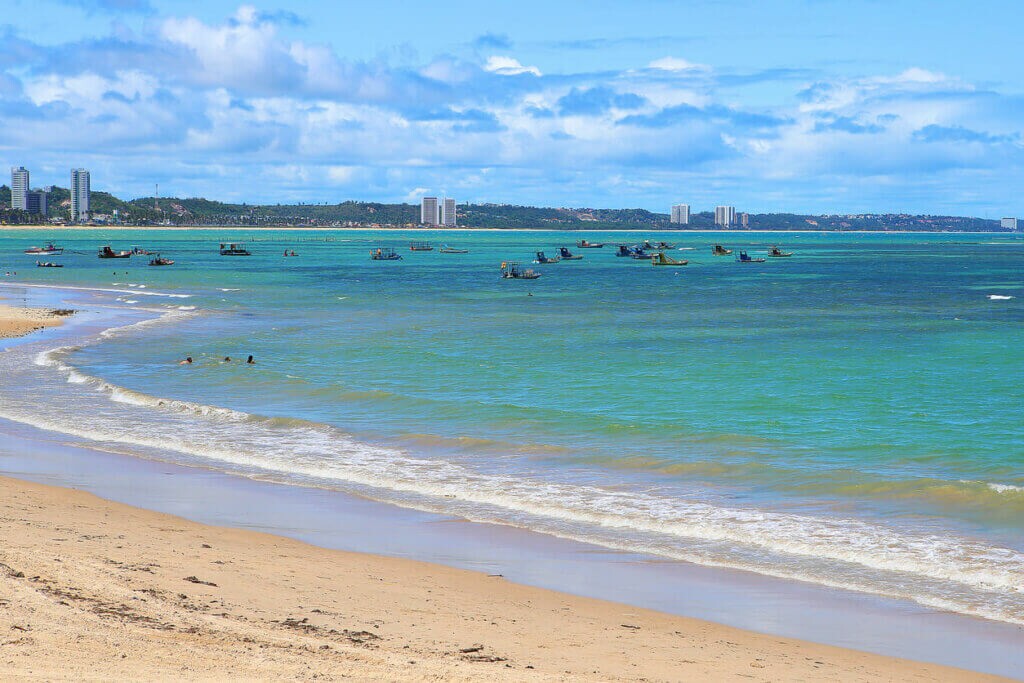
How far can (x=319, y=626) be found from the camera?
1058 cm

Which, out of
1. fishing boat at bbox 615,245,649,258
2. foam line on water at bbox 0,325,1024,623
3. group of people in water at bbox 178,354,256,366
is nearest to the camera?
foam line on water at bbox 0,325,1024,623

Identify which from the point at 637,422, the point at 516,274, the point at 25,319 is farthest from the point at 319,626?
the point at 516,274

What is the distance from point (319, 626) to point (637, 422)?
645 inches

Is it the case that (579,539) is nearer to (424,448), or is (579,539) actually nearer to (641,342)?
(424,448)

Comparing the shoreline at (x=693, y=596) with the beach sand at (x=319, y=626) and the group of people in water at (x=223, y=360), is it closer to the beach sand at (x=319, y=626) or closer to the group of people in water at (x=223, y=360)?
the beach sand at (x=319, y=626)

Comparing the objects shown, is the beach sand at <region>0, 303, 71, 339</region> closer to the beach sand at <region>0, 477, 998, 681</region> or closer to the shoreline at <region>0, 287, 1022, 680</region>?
the shoreline at <region>0, 287, 1022, 680</region>

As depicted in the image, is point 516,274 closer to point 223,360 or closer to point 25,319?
point 25,319

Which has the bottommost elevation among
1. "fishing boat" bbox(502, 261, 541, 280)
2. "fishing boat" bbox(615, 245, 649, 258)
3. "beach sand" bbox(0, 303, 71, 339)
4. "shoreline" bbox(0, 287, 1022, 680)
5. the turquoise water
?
"shoreline" bbox(0, 287, 1022, 680)

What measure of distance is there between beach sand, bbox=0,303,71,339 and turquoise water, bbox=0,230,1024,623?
4.51 m

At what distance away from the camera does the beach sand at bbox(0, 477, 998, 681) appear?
9023mm

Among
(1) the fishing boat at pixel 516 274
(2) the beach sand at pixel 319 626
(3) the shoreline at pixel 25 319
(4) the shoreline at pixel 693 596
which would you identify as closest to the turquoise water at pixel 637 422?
(4) the shoreline at pixel 693 596

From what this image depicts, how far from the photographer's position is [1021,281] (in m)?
106

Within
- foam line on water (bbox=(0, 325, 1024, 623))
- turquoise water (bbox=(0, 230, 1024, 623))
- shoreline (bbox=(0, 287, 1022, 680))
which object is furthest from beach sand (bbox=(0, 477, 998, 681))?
turquoise water (bbox=(0, 230, 1024, 623))

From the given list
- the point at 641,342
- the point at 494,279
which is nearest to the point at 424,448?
the point at 641,342
